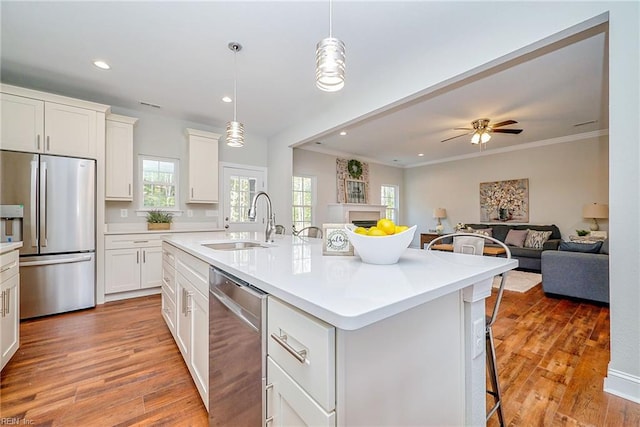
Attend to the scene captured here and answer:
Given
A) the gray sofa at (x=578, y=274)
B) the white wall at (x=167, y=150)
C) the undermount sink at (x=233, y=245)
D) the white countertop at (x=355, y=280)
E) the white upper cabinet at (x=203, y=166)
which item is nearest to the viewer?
the white countertop at (x=355, y=280)

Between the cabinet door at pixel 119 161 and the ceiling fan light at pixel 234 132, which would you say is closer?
the ceiling fan light at pixel 234 132

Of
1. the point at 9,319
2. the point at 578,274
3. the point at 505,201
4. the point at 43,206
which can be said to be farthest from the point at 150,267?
the point at 505,201

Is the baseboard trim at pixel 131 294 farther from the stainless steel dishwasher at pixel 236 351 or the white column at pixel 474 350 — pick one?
the white column at pixel 474 350

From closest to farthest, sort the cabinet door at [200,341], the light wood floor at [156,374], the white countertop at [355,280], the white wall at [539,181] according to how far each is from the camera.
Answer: the white countertop at [355,280] < the cabinet door at [200,341] < the light wood floor at [156,374] < the white wall at [539,181]

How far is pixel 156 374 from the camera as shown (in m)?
1.88

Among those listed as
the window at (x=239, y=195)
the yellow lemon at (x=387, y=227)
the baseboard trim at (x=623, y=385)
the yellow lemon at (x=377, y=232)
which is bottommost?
the baseboard trim at (x=623, y=385)

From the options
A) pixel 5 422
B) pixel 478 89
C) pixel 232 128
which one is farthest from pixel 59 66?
pixel 478 89

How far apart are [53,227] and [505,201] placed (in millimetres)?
7872

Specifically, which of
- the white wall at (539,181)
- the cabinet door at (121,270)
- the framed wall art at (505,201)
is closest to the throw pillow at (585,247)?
the white wall at (539,181)

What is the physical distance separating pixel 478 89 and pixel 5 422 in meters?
4.79

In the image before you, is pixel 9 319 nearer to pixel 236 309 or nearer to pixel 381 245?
pixel 236 309

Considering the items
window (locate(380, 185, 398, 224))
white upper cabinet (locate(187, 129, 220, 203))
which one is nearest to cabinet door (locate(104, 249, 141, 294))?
white upper cabinet (locate(187, 129, 220, 203))

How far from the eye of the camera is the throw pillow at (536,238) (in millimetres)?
5235

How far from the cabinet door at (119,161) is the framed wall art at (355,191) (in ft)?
14.6
